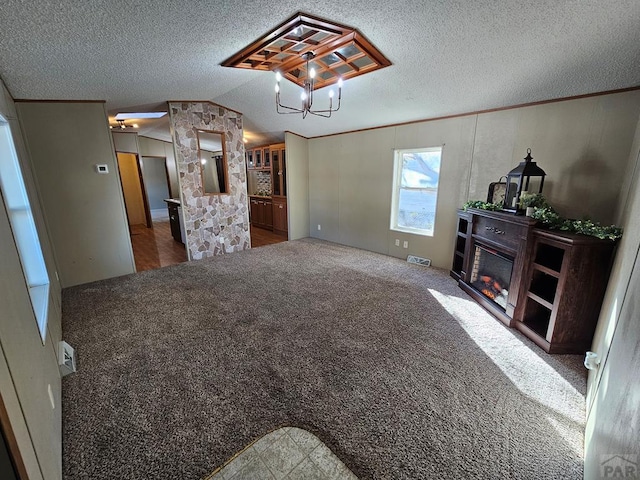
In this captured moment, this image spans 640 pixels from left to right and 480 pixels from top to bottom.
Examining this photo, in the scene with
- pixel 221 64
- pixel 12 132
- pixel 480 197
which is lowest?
pixel 480 197

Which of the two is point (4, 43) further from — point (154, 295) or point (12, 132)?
point (154, 295)

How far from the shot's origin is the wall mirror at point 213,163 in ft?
15.6

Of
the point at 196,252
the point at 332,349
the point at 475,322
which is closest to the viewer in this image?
the point at 332,349

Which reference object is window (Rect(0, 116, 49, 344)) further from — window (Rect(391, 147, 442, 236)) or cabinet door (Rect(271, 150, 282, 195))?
window (Rect(391, 147, 442, 236))

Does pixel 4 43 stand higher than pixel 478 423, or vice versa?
pixel 4 43

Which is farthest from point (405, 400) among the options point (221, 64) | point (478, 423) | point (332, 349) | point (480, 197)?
point (221, 64)

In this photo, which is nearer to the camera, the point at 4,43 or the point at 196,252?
the point at 4,43

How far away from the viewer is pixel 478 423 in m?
1.63

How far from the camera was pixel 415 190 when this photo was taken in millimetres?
4461

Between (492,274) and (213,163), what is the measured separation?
507cm

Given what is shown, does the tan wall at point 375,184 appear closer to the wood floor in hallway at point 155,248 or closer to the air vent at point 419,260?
the air vent at point 419,260

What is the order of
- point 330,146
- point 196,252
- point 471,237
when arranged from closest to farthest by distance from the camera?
point 471,237 → point 196,252 → point 330,146

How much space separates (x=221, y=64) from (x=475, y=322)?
12.6ft

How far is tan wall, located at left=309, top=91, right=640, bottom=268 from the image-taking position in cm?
261
